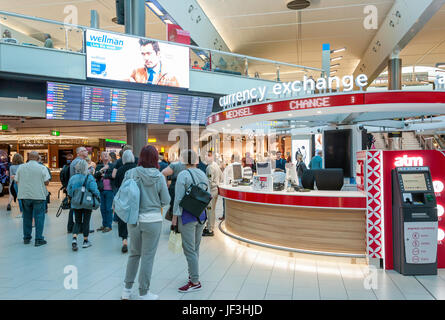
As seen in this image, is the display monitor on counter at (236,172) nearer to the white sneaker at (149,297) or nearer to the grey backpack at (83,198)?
the grey backpack at (83,198)

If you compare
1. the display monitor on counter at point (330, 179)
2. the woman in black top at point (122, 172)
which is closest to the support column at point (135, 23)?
the woman in black top at point (122, 172)

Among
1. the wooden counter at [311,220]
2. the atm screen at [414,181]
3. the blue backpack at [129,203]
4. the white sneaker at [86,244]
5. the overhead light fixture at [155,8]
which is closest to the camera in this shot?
the blue backpack at [129,203]

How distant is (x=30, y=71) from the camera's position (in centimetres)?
653

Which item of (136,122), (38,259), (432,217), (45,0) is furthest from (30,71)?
(432,217)

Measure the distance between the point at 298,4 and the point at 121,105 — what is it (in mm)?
6332

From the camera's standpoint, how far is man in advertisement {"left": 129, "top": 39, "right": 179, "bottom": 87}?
7613 mm

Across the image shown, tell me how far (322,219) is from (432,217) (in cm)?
134

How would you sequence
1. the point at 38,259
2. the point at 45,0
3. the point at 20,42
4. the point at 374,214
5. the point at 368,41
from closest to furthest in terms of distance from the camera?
the point at 374,214 → the point at 38,259 → the point at 20,42 → the point at 45,0 → the point at 368,41

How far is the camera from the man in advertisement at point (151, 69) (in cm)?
761

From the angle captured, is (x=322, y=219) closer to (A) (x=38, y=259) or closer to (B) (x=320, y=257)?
(B) (x=320, y=257)

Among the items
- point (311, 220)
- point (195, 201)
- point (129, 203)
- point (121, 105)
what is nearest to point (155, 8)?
point (121, 105)

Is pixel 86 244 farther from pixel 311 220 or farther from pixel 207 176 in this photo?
pixel 311 220

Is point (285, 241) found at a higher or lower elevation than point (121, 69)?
lower

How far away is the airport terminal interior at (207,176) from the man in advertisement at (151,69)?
0.03 meters
